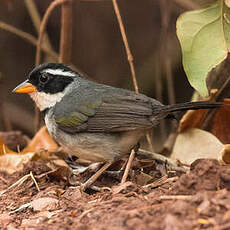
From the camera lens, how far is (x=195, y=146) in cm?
432

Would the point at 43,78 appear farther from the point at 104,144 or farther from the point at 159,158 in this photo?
the point at 159,158

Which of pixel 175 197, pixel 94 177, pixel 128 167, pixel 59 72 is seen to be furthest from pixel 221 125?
pixel 175 197

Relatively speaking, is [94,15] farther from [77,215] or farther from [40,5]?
[77,215]

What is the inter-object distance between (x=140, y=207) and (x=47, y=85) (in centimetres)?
193

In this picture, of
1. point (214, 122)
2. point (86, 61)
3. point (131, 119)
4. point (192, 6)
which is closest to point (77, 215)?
point (131, 119)

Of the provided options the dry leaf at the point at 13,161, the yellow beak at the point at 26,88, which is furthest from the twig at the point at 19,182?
the yellow beak at the point at 26,88

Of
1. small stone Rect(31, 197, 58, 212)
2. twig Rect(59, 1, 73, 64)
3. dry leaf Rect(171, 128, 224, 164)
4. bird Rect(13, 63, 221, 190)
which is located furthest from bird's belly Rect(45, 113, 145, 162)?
twig Rect(59, 1, 73, 64)

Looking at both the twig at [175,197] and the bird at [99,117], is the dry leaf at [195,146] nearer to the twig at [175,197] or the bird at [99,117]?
the bird at [99,117]

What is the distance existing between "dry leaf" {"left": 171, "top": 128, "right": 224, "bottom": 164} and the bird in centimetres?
54

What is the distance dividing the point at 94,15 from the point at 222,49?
5122mm

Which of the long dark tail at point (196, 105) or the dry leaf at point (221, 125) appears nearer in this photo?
the long dark tail at point (196, 105)

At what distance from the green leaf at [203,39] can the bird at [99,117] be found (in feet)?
0.90

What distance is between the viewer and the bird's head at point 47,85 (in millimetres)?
4234

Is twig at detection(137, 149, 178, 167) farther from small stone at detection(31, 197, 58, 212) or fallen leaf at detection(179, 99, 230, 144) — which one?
small stone at detection(31, 197, 58, 212)
